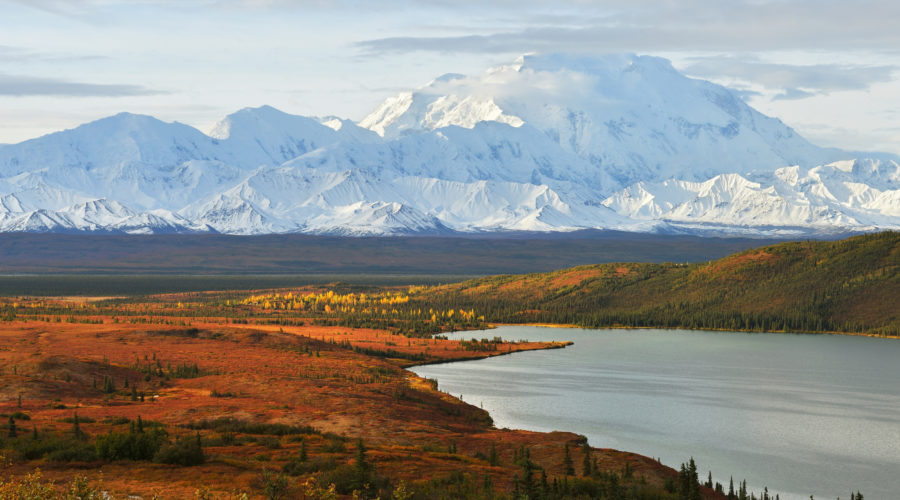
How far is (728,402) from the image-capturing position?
3996 inches

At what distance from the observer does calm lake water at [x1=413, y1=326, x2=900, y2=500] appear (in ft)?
238

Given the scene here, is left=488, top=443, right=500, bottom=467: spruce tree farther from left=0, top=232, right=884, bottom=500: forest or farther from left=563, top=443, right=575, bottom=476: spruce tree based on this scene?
left=563, top=443, right=575, bottom=476: spruce tree

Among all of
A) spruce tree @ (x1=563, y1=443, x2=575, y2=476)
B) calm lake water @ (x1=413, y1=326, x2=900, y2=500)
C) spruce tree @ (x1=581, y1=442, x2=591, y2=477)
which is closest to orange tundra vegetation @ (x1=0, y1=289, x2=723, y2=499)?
spruce tree @ (x1=581, y1=442, x2=591, y2=477)

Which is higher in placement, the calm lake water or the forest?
the forest

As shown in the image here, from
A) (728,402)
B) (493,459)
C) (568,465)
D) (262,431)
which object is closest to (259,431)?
(262,431)

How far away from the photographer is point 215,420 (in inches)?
2953

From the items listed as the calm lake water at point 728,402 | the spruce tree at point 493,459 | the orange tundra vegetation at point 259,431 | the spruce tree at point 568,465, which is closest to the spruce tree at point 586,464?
the orange tundra vegetation at point 259,431

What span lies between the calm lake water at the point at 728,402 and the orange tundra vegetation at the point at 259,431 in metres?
7.43

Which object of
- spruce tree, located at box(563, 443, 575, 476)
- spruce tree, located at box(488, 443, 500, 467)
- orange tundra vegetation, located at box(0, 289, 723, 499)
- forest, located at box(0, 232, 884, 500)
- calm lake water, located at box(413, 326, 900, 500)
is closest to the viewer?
forest, located at box(0, 232, 884, 500)

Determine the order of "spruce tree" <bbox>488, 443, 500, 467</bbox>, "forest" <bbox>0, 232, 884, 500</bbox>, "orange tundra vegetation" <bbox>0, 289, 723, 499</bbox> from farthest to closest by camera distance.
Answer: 1. "spruce tree" <bbox>488, 443, 500, 467</bbox>
2. "orange tundra vegetation" <bbox>0, 289, 723, 499</bbox>
3. "forest" <bbox>0, 232, 884, 500</bbox>

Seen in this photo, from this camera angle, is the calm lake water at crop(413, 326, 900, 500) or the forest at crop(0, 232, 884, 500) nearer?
the forest at crop(0, 232, 884, 500)

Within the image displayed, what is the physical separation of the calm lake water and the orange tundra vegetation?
743 cm

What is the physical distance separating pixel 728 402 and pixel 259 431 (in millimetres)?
51285

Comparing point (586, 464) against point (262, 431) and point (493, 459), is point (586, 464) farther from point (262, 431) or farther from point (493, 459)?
point (262, 431)
